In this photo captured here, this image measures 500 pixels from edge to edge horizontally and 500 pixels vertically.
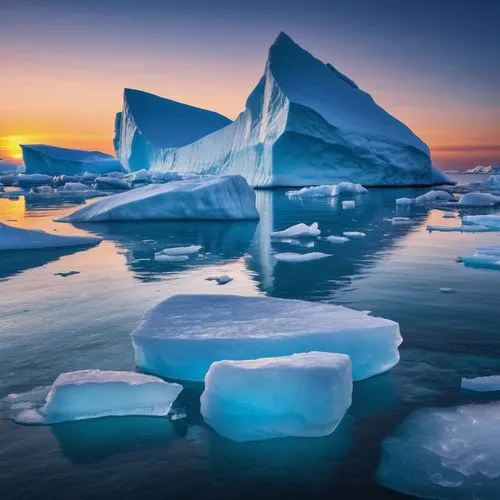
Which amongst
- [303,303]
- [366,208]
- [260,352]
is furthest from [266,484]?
[366,208]

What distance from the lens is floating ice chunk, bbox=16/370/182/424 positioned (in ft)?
8.82

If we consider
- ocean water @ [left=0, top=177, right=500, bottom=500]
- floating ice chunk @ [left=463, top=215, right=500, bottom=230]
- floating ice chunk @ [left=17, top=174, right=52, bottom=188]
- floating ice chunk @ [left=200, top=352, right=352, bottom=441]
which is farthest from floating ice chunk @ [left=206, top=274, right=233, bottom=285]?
floating ice chunk @ [left=17, top=174, right=52, bottom=188]

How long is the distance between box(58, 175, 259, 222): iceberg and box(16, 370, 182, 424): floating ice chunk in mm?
10259

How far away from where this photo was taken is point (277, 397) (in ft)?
8.15

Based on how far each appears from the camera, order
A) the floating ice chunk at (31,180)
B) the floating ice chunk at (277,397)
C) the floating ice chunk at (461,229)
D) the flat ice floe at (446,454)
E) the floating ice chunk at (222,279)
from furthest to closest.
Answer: the floating ice chunk at (31,180) < the floating ice chunk at (461,229) < the floating ice chunk at (222,279) < the floating ice chunk at (277,397) < the flat ice floe at (446,454)

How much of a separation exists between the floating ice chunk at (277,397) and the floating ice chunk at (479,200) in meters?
17.3

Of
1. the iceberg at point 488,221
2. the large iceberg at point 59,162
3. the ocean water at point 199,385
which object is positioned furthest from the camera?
the large iceberg at point 59,162

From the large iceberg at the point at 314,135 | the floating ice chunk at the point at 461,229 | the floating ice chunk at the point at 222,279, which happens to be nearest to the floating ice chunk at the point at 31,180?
the large iceberg at the point at 314,135

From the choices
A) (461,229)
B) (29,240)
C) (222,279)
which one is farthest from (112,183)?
(222,279)

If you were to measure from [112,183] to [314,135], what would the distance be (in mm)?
11744

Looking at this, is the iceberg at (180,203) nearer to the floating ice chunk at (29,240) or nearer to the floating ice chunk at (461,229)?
the floating ice chunk at (29,240)

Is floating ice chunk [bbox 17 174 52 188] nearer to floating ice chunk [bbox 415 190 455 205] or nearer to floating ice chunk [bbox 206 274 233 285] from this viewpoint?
floating ice chunk [bbox 415 190 455 205]

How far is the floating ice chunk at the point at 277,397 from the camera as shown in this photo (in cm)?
247

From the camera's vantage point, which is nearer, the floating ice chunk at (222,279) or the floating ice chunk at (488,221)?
the floating ice chunk at (222,279)
